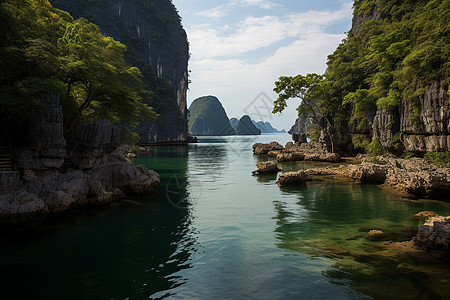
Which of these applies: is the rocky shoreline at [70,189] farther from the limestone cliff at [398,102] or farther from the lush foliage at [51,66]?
the limestone cliff at [398,102]

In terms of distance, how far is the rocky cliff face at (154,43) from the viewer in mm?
80625

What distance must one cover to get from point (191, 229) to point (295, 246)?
3.94 meters

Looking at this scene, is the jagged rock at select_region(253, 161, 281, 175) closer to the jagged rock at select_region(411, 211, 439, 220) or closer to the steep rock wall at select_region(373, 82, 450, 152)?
the steep rock wall at select_region(373, 82, 450, 152)

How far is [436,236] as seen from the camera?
7.32m

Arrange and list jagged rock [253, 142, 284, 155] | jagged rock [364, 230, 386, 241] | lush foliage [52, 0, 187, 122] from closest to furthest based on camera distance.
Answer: jagged rock [364, 230, 386, 241]
jagged rock [253, 142, 284, 155]
lush foliage [52, 0, 187, 122]

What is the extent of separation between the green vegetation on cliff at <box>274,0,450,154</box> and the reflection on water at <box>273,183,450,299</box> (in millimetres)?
10165

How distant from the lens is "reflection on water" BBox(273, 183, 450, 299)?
19.8ft

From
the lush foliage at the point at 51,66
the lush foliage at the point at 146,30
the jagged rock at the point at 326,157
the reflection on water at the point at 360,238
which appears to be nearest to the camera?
the reflection on water at the point at 360,238

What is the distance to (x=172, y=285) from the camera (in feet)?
21.0

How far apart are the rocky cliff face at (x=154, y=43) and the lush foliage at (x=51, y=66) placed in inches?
2264

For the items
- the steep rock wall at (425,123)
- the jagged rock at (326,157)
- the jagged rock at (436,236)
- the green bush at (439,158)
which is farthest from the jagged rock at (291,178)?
the jagged rock at (326,157)

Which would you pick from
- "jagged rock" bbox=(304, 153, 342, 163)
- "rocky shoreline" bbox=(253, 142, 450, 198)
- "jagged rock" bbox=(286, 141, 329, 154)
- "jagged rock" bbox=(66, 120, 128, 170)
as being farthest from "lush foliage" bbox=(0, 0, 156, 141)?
"jagged rock" bbox=(286, 141, 329, 154)

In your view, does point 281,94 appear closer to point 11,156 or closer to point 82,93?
point 82,93

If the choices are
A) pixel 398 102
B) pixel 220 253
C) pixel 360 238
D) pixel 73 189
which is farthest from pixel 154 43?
pixel 360 238
